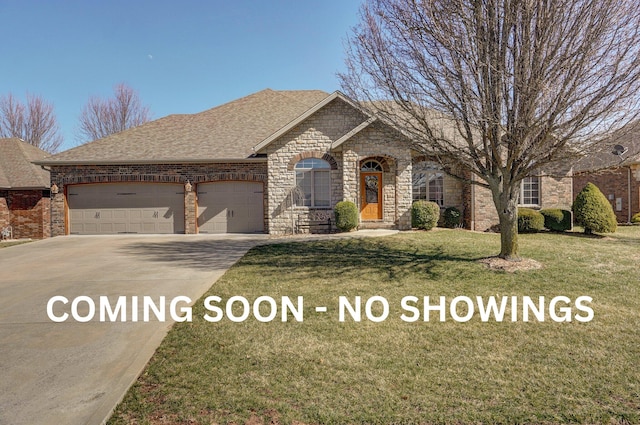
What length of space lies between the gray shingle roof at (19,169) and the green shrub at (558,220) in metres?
22.2

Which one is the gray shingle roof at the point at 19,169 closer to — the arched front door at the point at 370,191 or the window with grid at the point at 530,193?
the arched front door at the point at 370,191

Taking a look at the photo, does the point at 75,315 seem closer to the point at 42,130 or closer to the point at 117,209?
the point at 117,209

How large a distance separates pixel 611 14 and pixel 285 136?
1109 centimetres

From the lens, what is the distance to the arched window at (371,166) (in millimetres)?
15582

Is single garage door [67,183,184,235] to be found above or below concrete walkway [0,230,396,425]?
above

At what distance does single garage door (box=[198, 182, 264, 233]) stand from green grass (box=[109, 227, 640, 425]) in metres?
9.40

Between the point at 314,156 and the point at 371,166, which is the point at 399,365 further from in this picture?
the point at 371,166

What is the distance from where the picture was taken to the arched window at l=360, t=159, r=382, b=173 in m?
15.6

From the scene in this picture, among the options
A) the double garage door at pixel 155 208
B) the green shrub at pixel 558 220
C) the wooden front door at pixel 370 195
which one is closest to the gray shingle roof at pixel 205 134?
the double garage door at pixel 155 208

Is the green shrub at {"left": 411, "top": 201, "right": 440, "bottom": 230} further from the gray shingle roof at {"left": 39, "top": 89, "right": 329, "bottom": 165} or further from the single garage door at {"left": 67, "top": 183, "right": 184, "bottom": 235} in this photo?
the single garage door at {"left": 67, "top": 183, "right": 184, "bottom": 235}

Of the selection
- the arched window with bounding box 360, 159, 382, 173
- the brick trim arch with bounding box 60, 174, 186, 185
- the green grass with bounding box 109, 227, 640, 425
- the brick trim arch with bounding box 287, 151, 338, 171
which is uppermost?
the brick trim arch with bounding box 287, 151, 338, 171

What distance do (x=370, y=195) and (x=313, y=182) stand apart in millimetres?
2469

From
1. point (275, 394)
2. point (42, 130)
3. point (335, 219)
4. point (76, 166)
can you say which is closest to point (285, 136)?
point (335, 219)

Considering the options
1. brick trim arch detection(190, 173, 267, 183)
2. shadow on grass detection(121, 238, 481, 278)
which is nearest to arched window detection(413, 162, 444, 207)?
shadow on grass detection(121, 238, 481, 278)
